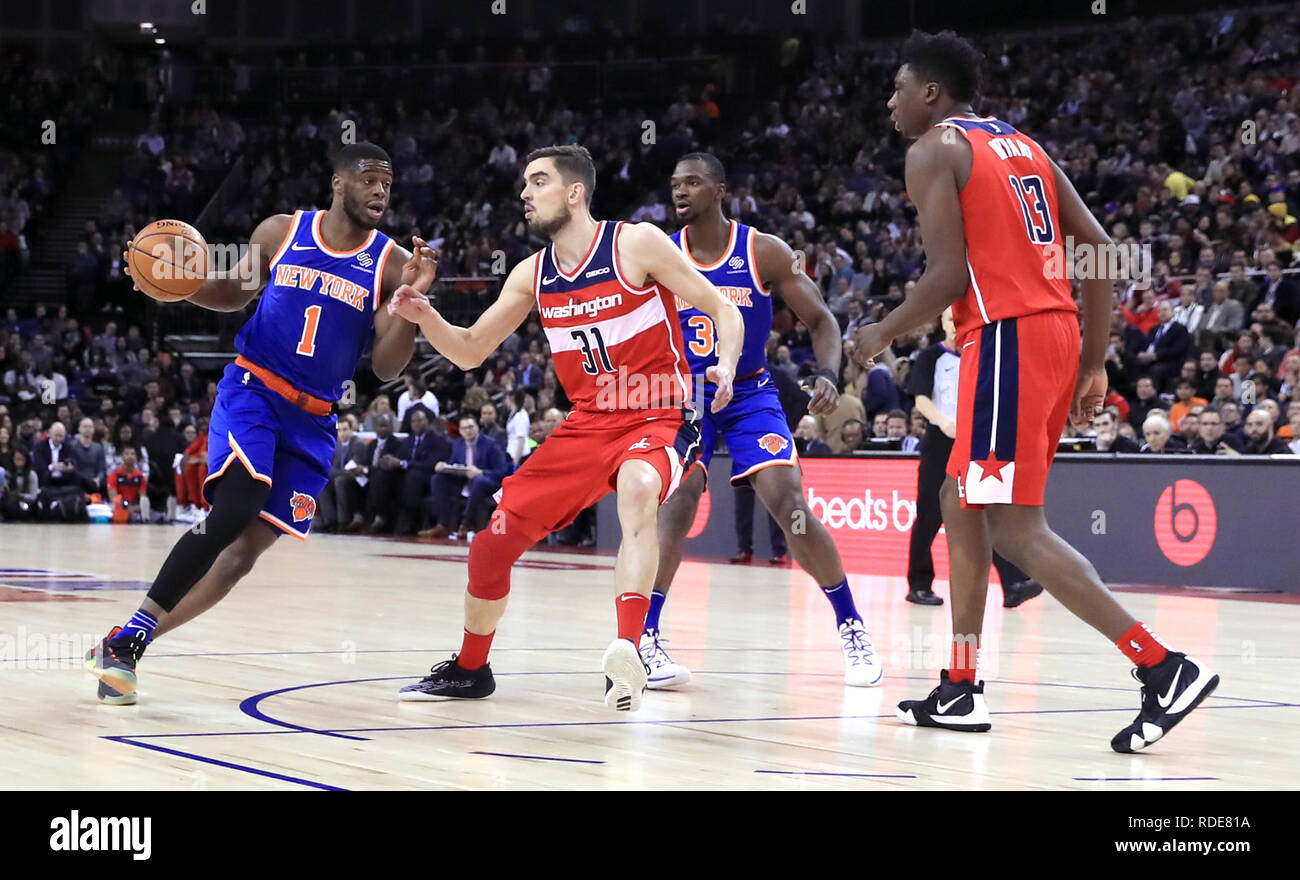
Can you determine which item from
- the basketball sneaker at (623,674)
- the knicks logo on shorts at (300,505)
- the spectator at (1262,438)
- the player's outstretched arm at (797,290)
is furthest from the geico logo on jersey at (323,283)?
the spectator at (1262,438)

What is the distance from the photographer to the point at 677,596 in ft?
35.5

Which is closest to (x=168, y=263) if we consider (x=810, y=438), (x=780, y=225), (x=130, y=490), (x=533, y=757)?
(x=533, y=757)

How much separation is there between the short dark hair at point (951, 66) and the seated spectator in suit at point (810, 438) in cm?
990

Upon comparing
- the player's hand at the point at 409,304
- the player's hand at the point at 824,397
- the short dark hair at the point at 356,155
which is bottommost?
the player's hand at the point at 824,397

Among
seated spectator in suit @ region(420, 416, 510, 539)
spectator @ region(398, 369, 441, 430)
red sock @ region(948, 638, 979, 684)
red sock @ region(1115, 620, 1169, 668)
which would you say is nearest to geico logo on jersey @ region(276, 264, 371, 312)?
red sock @ region(948, 638, 979, 684)

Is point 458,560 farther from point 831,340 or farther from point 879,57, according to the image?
point 879,57

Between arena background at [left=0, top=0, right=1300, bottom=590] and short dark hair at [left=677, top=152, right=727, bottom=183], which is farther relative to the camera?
arena background at [left=0, top=0, right=1300, bottom=590]

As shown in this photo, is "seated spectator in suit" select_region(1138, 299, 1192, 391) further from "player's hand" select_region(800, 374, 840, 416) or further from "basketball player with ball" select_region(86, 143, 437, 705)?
"basketball player with ball" select_region(86, 143, 437, 705)

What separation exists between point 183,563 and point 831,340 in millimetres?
2782

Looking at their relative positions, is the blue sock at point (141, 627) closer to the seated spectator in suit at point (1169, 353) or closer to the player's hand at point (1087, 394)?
the player's hand at point (1087, 394)

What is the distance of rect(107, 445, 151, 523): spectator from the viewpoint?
2064cm

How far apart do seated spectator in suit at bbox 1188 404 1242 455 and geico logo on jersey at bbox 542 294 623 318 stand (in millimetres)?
8498

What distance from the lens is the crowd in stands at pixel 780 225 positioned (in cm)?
1541

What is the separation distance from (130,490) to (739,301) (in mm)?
15610
